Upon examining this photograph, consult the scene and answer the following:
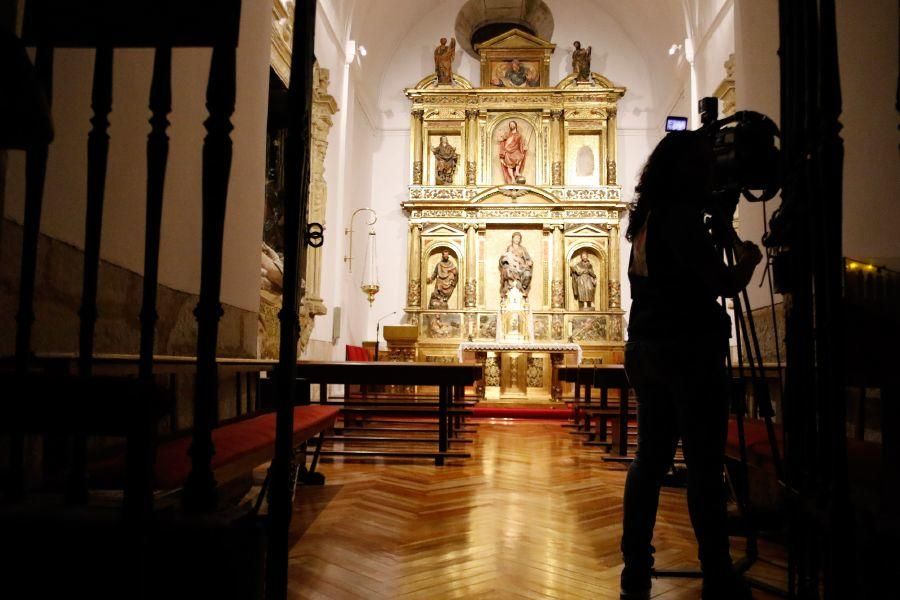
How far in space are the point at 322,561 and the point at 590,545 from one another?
100 centimetres

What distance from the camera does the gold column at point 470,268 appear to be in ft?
38.4

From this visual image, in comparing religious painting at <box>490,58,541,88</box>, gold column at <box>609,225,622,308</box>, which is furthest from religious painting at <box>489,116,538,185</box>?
gold column at <box>609,225,622,308</box>

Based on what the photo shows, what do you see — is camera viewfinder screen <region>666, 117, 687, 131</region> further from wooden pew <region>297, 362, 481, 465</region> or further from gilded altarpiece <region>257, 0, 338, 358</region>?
gilded altarpiece <region>257, 0, 338, 358</region>

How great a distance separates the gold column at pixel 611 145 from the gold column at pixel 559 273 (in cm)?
135

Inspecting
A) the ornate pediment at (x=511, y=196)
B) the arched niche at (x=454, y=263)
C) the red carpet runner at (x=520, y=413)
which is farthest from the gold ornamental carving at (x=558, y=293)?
the red carpet runner at (x=520, y=413)

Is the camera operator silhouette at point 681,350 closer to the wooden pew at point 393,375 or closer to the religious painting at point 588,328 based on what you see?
the wooden pew at point 393,375

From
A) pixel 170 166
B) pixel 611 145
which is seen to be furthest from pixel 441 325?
pixel 170 166

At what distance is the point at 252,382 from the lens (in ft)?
9.49

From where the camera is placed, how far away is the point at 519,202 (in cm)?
1198

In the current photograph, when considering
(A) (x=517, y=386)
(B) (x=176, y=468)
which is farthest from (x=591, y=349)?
(B) (x=176, y=468)

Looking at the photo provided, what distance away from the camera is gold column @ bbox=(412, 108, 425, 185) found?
12227 mm

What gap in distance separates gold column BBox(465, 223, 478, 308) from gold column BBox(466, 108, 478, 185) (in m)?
0.94

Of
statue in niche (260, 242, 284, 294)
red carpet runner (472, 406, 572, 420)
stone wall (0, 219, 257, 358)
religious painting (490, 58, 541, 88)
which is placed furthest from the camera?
religious painting (490, 58, 541, 88)

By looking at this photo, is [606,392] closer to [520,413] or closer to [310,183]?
[520,413]
